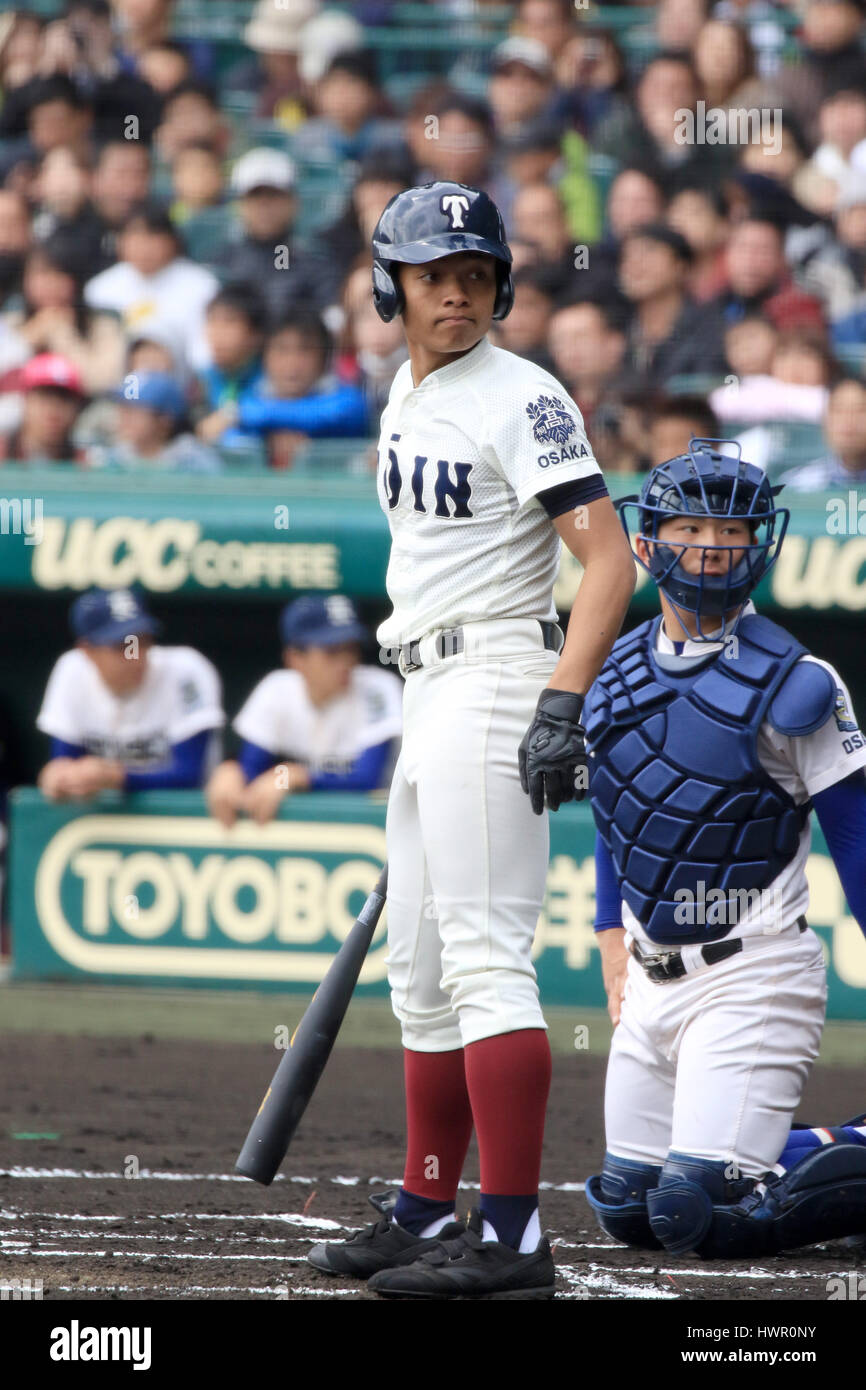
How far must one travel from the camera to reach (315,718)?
6.33 metres

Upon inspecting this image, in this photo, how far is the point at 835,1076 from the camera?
17.6 ft

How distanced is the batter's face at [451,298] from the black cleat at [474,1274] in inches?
56.5

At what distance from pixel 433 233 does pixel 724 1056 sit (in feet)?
4.91

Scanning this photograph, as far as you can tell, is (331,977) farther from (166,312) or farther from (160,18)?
(160,18)

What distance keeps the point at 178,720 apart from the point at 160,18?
4939mm

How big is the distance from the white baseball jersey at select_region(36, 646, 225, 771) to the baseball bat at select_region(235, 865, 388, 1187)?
3096mm

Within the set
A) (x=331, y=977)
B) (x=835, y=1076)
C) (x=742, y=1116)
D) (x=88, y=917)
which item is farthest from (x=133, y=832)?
(x=742, y=1116)

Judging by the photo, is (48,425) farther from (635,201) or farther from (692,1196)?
(692,1196)

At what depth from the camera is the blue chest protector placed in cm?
331

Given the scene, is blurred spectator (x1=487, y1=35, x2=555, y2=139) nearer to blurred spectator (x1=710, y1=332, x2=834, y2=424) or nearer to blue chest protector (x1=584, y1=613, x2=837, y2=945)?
blurred spectator (x1=710, y1=332, x2=834, y2=424)

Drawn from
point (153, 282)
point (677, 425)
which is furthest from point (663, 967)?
point (153, 282)

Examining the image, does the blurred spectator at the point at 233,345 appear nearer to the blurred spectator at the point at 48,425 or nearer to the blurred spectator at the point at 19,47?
the blurred spectator at the point at 48,425

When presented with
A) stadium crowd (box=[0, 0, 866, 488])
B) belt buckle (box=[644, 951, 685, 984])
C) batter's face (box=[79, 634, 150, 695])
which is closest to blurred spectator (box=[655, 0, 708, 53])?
stadium crowd (box=[0, 0, 866, 488])

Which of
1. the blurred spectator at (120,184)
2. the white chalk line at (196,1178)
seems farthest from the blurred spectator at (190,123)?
the white chalk line at (196,1178)
